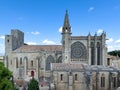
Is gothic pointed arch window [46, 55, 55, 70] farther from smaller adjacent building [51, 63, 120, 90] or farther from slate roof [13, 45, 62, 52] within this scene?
smaller adjacent building [51, 63, 120, 90]

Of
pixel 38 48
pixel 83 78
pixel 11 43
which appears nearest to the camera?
pixel 83 78

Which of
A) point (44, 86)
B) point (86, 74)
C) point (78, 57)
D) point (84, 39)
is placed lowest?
point (44, 86)

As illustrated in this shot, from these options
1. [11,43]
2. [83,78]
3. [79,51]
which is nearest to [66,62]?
[79,51]

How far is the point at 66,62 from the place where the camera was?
55375 mm

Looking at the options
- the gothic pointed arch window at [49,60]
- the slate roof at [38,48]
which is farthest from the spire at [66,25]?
the gothic pointed arch window at [49,60]

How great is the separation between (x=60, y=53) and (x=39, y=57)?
6520 mm

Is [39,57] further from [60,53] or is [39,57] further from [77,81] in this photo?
[77,81]

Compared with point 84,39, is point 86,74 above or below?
below

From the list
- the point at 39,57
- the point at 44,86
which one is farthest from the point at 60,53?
the point at 44,86

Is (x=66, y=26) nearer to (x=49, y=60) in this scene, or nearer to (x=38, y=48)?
(x=49, y=60)

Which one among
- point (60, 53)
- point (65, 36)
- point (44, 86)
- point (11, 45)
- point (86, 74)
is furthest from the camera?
point (11, 45)

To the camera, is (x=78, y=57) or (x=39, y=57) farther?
(x=39, y=57)

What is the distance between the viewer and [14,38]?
2662 inches

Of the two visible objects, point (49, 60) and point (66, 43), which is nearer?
point (66, 43)
